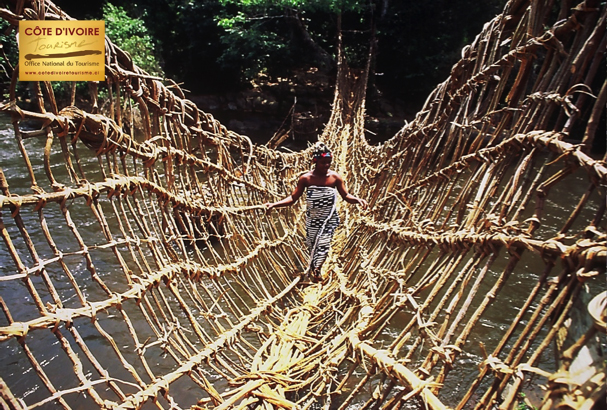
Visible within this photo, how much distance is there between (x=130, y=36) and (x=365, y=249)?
689cm

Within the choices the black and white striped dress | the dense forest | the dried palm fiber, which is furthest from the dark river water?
the dense forest

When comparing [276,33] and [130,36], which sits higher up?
[276,33]

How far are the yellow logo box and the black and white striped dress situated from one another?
121 centimetres

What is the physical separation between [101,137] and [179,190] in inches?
22.1

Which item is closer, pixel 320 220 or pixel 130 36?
pixel 320 220

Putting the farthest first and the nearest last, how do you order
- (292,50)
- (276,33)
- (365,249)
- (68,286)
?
1. (276,33)
2. (292,50)
3. (68,286)
4. (365,249)

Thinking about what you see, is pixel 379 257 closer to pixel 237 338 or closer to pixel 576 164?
pixel 237 338

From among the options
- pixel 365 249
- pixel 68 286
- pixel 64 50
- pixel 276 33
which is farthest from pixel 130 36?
pixel 365 249

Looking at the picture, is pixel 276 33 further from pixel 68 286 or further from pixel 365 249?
pixel 365 249

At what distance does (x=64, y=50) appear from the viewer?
112 cm

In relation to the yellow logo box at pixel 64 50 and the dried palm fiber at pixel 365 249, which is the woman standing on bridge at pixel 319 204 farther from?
the yellow logo box at pixel 64 50

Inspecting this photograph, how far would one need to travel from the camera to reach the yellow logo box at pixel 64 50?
0.93 m

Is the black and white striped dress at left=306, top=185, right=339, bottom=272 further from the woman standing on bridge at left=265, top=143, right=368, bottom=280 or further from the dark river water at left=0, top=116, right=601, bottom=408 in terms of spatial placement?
the dark river water at left=0, top=116, right=601, bottom=408

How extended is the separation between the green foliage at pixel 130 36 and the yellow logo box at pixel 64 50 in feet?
18.7
